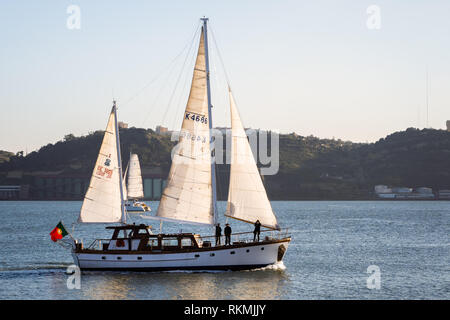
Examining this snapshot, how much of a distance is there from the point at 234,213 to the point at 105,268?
29.5 feet

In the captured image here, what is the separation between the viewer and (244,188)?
45.8 m

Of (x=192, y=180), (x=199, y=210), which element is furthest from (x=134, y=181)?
(x=199, y=210)

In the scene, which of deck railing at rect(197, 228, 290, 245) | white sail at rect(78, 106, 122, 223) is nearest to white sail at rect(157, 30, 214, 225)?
deck railing at rect(197, 228, 290, 245)

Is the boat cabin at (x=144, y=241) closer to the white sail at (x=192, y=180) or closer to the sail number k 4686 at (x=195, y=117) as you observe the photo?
the white sail at (x=192, y=180)

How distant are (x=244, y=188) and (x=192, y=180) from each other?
3.36 meters

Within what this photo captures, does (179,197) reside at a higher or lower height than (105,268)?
higher

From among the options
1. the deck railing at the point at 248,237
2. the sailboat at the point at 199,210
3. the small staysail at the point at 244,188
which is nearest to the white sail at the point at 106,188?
the sailboat at the point at 199,210

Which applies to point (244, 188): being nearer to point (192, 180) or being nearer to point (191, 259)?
point (192, 180)

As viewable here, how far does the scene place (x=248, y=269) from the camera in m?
46.3

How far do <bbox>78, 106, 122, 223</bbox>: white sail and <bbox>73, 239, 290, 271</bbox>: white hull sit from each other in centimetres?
260
